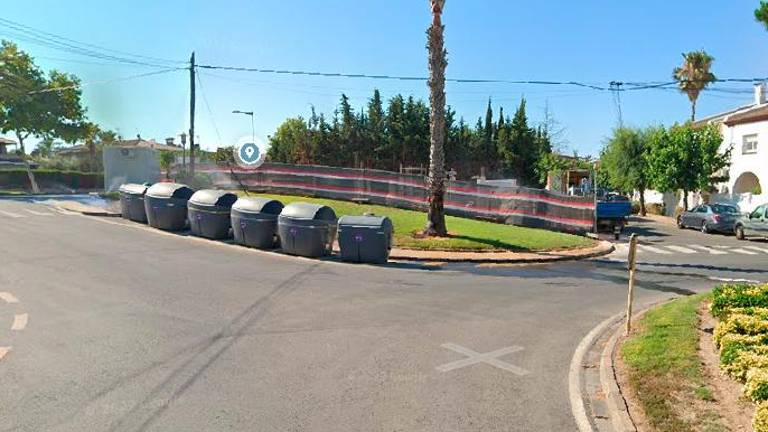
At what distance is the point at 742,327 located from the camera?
6914 millimetres

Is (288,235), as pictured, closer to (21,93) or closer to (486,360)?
(486,360)

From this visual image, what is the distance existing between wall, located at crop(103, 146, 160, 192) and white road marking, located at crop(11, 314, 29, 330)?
71.1 ft

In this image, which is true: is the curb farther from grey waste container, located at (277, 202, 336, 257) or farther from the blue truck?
the blue truck

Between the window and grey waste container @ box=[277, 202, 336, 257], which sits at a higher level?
the window

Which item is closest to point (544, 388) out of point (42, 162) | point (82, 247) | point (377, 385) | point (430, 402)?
point (430, 402)

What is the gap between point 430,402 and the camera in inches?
211

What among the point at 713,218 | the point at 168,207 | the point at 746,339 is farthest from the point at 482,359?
the point at 713,218

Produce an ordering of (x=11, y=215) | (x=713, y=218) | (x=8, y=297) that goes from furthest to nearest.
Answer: (x=713, y=218) → (x=11, y=215) → (x=8, y=297)

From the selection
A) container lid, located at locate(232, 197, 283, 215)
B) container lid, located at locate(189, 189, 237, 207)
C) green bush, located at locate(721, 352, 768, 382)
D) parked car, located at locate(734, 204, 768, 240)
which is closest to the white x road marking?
green bush, located at locate(721, 352, 768, 382)

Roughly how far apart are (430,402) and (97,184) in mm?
56760

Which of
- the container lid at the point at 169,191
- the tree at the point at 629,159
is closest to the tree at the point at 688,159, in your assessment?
the tree at the point at 629,159

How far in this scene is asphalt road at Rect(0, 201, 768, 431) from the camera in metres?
5.06

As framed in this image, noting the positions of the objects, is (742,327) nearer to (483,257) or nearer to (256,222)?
(483,257)

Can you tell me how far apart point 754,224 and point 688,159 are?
9.87 m
